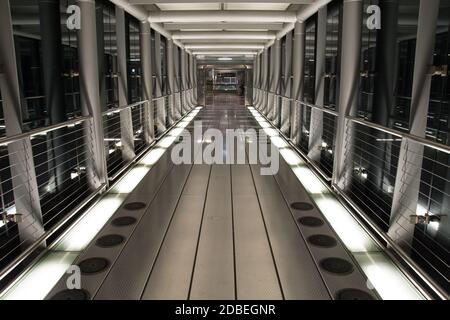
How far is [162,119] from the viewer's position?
10.7 ft

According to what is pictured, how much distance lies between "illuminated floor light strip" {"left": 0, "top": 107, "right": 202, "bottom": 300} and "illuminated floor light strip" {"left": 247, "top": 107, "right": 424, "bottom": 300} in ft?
2.57

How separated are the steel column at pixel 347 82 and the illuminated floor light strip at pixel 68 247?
0.91 meters

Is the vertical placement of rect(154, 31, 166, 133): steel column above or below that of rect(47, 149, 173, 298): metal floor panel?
above

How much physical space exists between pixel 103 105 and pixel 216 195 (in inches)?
48.0

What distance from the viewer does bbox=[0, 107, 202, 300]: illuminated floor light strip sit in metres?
0.91

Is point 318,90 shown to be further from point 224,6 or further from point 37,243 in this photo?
point 37,243

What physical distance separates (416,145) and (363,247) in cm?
33

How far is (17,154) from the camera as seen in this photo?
3.52 feet

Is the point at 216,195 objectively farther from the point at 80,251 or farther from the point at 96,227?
the point at 80,251

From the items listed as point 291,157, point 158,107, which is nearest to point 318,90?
point 291,157

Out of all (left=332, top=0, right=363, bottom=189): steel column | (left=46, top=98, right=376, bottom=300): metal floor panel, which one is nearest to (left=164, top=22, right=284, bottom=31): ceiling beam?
(left=332, top=0, right=363, bottom=189): steel column

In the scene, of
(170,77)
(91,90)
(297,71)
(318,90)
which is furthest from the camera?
(170,77)

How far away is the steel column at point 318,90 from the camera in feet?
7.08

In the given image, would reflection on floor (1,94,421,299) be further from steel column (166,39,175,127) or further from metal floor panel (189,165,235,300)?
steel column (166,39,175,127)
